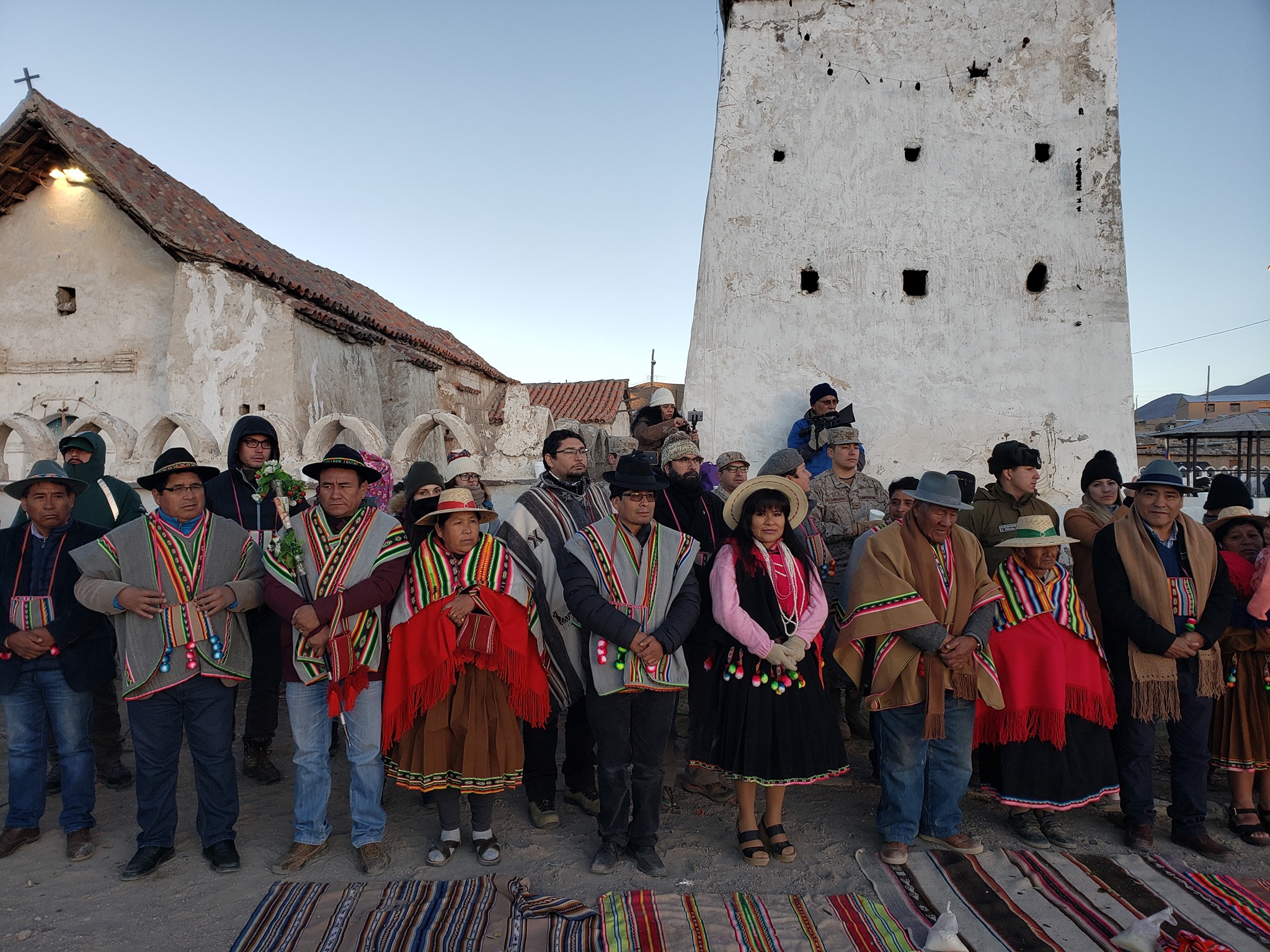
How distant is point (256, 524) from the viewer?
4.69 meters

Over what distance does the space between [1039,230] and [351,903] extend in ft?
25.3

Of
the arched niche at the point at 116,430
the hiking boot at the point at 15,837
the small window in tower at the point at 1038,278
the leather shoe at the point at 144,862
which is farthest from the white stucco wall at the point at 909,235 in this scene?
the arched niche at the point at 116,430

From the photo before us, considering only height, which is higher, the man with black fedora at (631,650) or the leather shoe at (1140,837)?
the man with black fedora at (631,650)

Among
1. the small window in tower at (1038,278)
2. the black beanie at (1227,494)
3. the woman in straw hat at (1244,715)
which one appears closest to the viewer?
the woman in straw hat at (1244,715)

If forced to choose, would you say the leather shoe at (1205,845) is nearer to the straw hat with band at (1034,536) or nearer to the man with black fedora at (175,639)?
the straw hat with band at (1034,536)

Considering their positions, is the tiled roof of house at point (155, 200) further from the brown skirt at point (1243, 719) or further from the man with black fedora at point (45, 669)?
the brown skirt at point (1243, 719)

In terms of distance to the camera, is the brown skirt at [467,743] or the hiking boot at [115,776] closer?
the brown skirt at [467,743]

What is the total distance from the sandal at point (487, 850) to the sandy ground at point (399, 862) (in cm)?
4

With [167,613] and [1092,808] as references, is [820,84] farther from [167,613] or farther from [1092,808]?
[167,613]

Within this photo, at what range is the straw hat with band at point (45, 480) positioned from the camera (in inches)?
144

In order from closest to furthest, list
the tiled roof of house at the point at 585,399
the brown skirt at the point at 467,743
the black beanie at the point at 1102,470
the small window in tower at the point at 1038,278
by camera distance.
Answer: the brown skirt at the point at 467,743
the black beanie at the point at 1102,470
the small window in tower at the point at 1038,278
the tiled roof of house at the point at 585,399

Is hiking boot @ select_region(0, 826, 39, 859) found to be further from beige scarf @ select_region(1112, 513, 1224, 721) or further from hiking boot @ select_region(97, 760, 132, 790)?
beige scarf @ select_region(1112, 513, 1224, 721)

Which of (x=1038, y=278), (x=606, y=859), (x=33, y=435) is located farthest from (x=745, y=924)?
(x=33, y=435)

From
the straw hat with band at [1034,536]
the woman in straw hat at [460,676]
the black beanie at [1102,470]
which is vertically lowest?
the woman in straw hat at [460,676]
